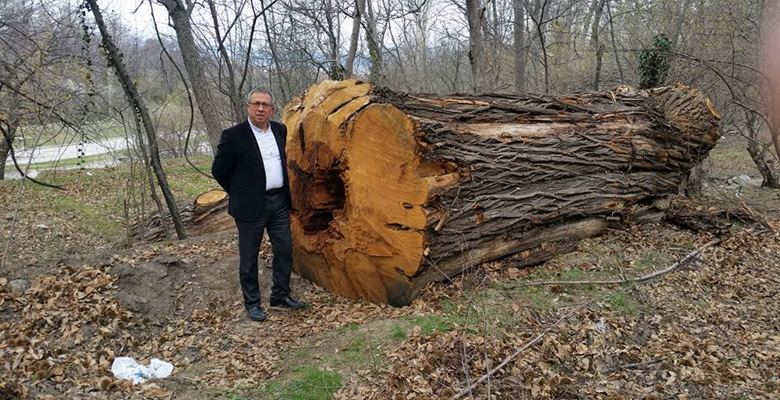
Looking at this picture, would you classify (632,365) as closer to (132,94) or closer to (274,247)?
(274,247)

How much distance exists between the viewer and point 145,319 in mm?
4273

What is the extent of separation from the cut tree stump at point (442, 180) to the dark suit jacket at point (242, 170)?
670mm

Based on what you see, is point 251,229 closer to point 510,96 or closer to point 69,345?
point 69,345

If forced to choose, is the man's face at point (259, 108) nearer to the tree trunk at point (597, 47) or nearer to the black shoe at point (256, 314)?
the black shoe at point (256, 314)

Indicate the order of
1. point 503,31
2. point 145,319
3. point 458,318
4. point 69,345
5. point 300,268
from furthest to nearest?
point 503,31 < point 300,268 < point 145,319 < point 458,318 < point 69,345

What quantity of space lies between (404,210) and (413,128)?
677 millimetres

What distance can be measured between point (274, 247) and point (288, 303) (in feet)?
1.76

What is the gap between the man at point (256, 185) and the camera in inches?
163

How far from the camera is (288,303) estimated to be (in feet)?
15.1

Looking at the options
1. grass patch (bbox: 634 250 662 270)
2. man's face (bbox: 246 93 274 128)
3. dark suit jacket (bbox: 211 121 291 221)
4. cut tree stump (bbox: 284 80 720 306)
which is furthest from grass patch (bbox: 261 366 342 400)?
grass patch (bbox: 634 250 662 270)

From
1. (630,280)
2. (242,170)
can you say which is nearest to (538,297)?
(630,280)

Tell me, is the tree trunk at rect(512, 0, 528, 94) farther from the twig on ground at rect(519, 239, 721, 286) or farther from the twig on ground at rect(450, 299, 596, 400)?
the twig on ground at rect(450, 299, 596, 400)

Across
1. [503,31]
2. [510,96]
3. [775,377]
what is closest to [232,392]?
[775,377]

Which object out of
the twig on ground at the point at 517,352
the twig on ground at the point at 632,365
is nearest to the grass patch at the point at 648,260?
the twig on ground at the point at 517,352
